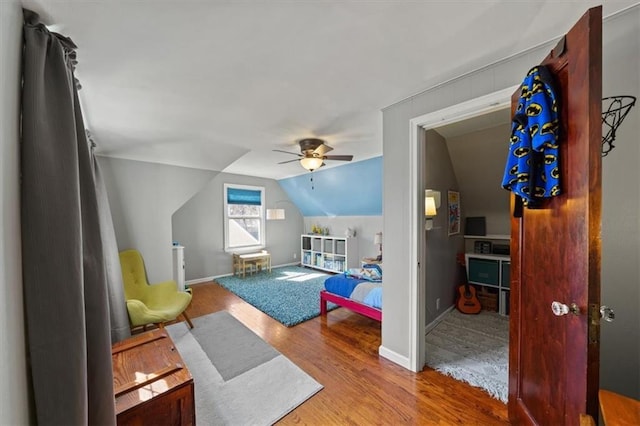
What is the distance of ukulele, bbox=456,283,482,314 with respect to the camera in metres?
3.13

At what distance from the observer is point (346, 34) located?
125 centimetres

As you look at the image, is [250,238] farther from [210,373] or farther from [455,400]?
[455,400]

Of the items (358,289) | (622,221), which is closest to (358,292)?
(358,289)

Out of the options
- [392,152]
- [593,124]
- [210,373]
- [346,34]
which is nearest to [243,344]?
[210,373]

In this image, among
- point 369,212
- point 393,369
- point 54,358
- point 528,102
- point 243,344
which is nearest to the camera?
point 54,358

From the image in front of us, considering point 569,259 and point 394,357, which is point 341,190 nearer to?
point 394,357

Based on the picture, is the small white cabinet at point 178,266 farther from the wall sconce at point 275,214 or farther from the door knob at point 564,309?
the door knob at point 564,309

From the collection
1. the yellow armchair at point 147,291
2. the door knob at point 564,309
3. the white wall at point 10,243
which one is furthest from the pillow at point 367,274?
the white wall at point 10,243

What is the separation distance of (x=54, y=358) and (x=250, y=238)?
5.00m

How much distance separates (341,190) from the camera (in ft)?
16.2

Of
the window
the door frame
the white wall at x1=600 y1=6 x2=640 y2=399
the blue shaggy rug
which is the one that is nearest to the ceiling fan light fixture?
the door frame

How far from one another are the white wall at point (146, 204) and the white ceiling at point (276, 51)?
0.85 metres

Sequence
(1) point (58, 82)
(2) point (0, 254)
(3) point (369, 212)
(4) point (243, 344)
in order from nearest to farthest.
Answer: (2) point (0, 254) < (1) point (58, 82) < (4) point (243, 344) < (3) point (369, 212)

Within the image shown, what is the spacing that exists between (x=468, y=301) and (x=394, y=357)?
172 cm
